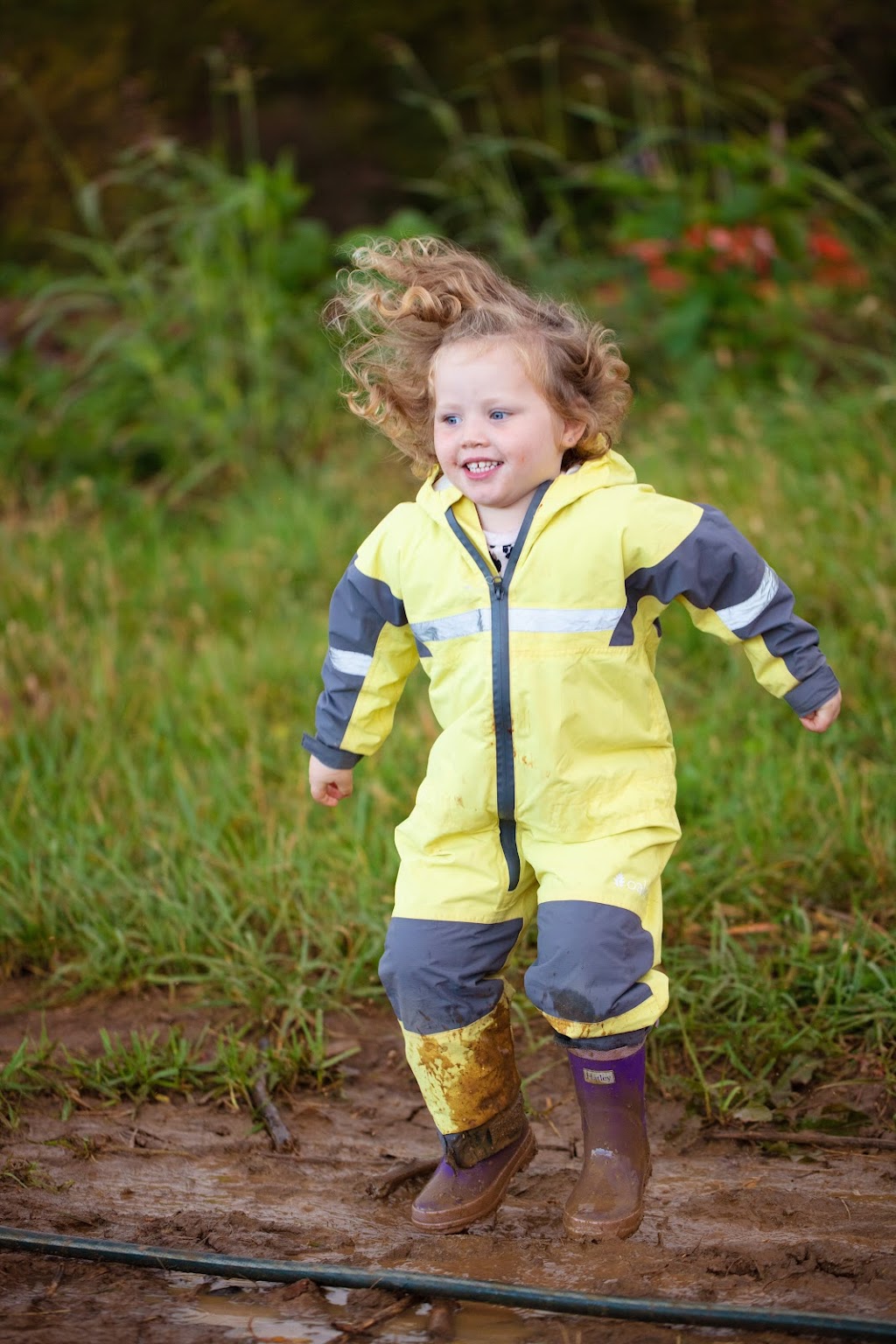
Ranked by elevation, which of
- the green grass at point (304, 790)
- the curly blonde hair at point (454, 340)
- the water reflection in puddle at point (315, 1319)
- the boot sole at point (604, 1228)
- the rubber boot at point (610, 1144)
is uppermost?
the curly blonde hair at point (454, 340)

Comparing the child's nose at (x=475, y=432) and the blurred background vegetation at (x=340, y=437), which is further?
the blurred background vegetation at (x=340, y=437)

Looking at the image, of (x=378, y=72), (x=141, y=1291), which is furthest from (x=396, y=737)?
(x=378, y=72)

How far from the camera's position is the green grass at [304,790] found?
286 centimetres

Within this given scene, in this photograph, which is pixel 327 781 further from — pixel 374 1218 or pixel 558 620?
pixel 374 1218

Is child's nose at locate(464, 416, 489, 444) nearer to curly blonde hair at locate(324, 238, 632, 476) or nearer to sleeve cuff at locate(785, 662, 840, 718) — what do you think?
curly blonde hair at locate(324, 238, 632, 476)

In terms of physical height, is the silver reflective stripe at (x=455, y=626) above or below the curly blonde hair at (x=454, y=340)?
below

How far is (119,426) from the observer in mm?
5590

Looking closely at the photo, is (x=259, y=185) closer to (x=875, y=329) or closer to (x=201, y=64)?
(x=201, y=64)

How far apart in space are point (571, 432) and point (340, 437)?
132 inches

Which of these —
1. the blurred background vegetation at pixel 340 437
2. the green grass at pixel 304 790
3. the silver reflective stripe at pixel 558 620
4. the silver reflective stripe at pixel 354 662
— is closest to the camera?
the silver reflective stripe at pixel 558 620

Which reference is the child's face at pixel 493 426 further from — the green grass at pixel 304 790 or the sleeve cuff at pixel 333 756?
the green grass at pixel 304 790

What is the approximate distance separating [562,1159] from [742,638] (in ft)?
3.26

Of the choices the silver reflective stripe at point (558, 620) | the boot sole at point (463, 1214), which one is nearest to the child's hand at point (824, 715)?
the silver reflective stripe at point (558, 620)

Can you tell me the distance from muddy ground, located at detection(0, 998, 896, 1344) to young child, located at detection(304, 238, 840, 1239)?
4.3 inches
